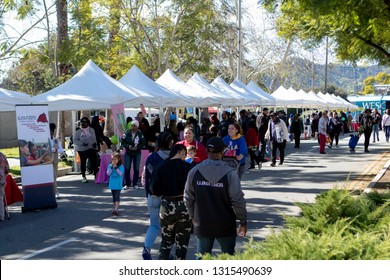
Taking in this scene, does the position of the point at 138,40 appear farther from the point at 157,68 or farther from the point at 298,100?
the point at 298,100

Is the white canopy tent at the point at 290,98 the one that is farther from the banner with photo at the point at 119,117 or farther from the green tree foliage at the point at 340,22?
the banner with photo at the point at 119,117

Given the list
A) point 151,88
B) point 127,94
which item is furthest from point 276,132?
point 127,94

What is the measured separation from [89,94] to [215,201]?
1304cm

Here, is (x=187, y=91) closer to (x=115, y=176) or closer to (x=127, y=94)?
(x=127, y=94)

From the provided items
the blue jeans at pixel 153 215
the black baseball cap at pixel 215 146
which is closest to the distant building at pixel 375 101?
the blue jeans at pixel 153 215

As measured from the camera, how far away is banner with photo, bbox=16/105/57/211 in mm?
13781

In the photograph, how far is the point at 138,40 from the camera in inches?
1364

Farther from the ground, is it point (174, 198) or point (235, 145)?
point (235, 145)

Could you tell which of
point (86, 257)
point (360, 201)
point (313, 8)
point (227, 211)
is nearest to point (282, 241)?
point (227, 211)

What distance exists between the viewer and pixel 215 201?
21.3 feet

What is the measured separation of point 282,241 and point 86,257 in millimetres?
4577

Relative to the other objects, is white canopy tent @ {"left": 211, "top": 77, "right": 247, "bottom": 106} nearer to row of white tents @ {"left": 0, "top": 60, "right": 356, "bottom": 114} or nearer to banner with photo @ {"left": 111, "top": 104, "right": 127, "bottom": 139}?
row of white tents @ {"left": 0, "top": 60, "right": 356, "bottom": 114}

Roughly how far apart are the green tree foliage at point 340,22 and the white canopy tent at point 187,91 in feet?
17.0

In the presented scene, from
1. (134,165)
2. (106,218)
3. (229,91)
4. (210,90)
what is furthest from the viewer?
(229,91)
